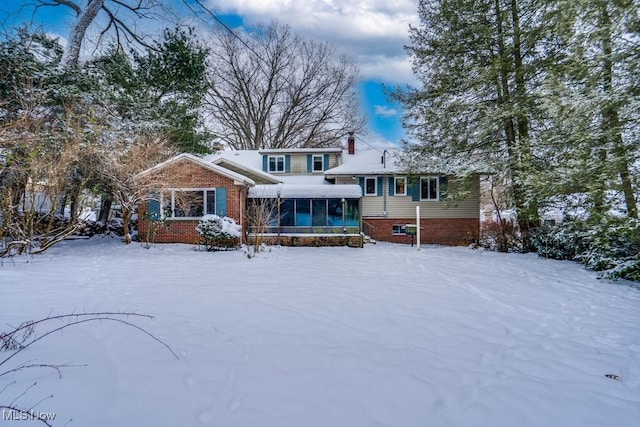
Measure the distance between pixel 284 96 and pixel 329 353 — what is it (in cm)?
2702

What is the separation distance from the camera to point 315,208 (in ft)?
51.2

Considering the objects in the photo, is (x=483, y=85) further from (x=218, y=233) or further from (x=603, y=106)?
(x=218, y=233)

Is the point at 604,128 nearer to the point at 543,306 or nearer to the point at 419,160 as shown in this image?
the point at 543,306

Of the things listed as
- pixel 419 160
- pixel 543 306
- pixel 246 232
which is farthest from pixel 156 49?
pixel 543 306

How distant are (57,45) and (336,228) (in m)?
12.5

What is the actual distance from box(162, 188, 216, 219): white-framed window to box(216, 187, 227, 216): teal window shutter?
0.21 meters

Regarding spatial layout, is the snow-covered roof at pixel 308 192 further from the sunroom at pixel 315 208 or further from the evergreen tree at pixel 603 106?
the evergreen tree at pixel 603 106

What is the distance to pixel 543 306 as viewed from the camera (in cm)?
539

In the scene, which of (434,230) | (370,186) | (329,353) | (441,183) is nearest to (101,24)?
(329,353)

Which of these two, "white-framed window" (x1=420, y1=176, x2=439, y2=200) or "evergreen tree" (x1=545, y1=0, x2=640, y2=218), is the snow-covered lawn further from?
"white-framed window" (x1=420, y1=176, x2=439, y2=200)

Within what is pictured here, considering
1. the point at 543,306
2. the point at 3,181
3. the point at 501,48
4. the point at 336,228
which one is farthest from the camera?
the point at 336,228

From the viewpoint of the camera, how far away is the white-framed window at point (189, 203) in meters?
13.0

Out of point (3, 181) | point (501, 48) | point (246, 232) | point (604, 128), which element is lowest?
point (246, 232)

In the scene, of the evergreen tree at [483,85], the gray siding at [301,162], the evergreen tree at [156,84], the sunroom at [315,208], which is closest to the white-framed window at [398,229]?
the sunroom at [315,208]
